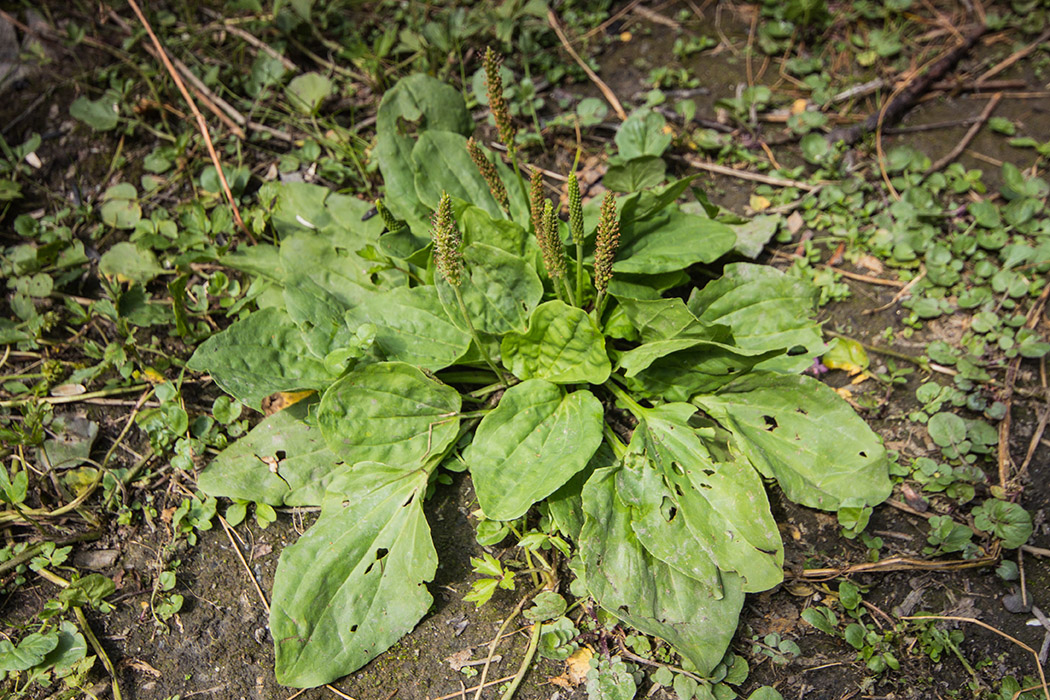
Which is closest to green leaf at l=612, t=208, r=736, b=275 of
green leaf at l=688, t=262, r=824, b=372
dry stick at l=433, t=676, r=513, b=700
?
green leaf at l=688, t=262, r=824, b=372

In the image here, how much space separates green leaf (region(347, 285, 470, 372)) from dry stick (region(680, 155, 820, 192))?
1737 mm

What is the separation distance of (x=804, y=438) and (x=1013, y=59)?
2926 millimetres

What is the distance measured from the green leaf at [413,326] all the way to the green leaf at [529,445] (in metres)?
0.34

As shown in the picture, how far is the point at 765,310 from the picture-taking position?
8.96 ft

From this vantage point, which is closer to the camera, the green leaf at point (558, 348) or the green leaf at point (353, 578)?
the green leaf at point (353, 578)

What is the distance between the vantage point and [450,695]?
2.25 m

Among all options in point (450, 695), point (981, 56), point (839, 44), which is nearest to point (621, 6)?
point (839, 44)

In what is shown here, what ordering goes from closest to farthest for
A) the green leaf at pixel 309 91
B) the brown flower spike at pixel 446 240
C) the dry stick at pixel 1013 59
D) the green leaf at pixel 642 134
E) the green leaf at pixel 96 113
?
the brown flower spike at pixel 446 240 → the green leaf at pixel 642 134 → the green leaf at pixel 96 113 → the green leaf at pixel 309 91 → the dry stick at pixel 1013 59

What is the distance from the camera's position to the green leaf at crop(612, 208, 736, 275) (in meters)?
2.68

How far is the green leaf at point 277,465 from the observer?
254cm

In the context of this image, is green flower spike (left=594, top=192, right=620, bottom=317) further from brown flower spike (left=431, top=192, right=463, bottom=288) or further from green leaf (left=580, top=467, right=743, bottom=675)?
green leaf (left=580, top=467, right=743, bottom=675)

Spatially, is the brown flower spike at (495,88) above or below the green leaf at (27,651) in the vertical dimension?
above

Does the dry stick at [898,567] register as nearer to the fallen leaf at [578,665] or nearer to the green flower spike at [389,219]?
the fallen leaf at [578,665]

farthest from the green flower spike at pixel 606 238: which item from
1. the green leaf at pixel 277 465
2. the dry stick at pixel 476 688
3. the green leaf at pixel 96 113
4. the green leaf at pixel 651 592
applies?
the green leaf at pixel 96 113
